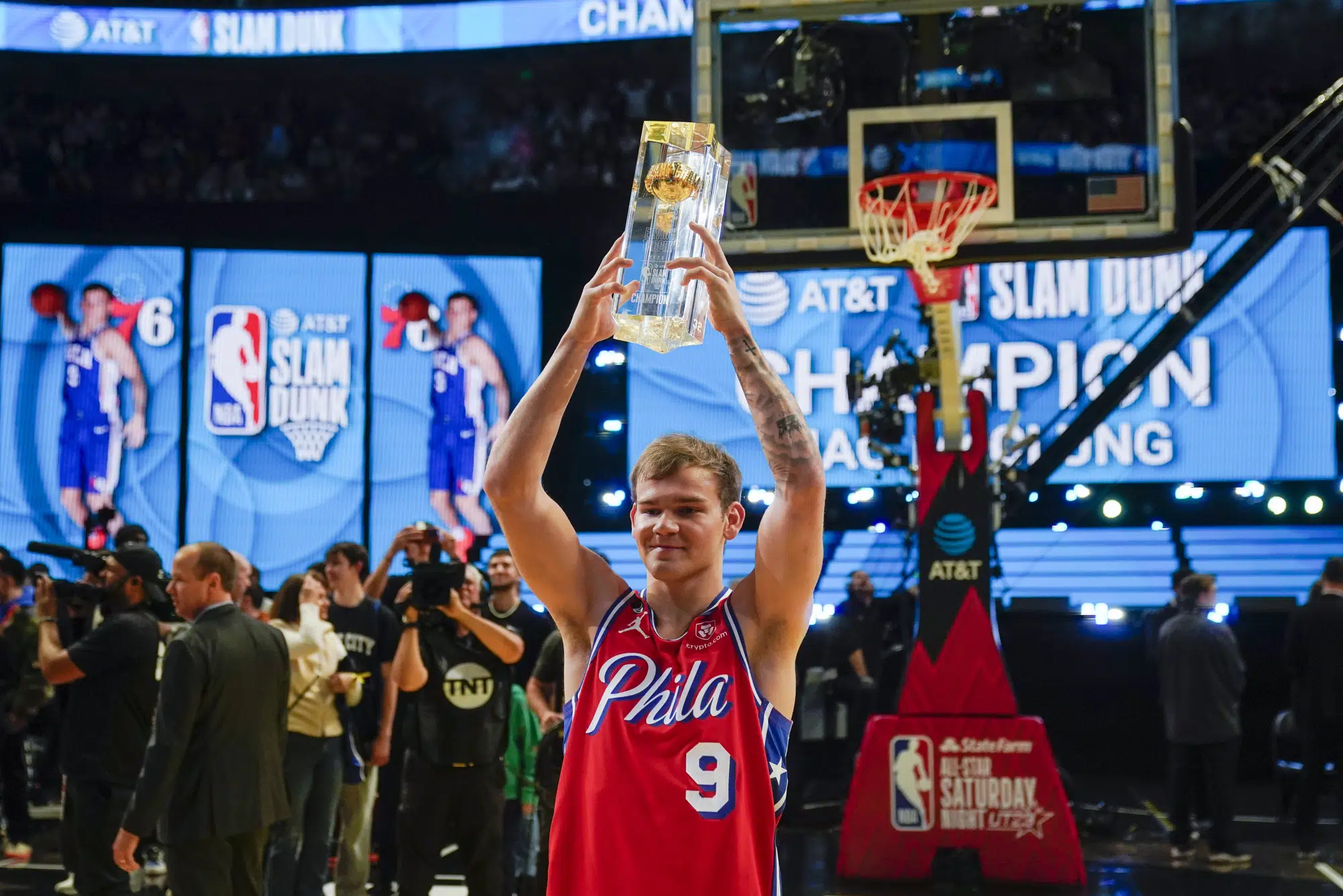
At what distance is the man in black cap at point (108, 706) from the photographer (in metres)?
5.72

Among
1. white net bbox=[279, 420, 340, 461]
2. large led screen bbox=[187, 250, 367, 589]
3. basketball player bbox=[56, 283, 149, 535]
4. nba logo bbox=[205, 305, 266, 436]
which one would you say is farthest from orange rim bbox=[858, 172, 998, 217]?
Result: basketball player bbox=[56, 283, 149, 535]

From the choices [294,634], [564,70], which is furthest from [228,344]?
[294,634]

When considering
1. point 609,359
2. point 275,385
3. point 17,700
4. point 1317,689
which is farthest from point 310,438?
point 1317,689

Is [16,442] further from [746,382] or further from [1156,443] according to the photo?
[746,382]

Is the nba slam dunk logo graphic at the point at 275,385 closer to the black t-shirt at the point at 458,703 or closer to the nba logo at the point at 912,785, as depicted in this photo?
the nba logo at the point at 912,785

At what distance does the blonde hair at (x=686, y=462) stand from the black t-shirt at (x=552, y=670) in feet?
11.4

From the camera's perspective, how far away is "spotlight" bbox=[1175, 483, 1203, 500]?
12.2 metres

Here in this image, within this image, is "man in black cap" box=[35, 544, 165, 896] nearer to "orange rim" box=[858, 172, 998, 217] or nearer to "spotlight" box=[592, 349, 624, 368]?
"orange rim" box=[858, 172, 998, 217]

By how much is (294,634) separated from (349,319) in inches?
317

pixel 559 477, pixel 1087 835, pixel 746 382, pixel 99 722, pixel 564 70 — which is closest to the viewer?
pixel 746 382

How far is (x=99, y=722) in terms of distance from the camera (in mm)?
5820

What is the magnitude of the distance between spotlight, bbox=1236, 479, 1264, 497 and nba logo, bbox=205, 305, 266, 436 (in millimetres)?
9474

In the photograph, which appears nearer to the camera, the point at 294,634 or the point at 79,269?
the point at 294,634

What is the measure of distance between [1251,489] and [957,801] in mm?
5893
